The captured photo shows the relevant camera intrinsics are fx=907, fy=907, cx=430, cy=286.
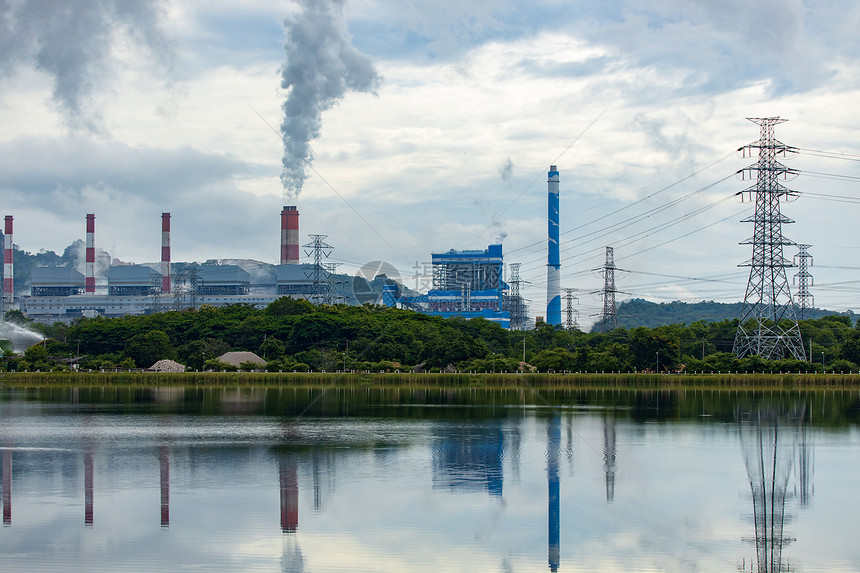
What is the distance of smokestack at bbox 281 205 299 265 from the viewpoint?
15862 cm

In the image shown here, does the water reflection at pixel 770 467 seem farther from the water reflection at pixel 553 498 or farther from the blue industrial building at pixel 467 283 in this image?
Answer: the blue industrial building at pixel 467 283

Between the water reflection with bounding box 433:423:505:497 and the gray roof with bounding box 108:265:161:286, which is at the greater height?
the gray roof with bounding box 108:265:161:286

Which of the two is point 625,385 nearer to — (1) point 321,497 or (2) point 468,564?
(1) point 321,497

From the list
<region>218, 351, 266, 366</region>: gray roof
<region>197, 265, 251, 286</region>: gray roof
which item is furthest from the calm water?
<region>197, 265, 251, 286</region>: gray roof

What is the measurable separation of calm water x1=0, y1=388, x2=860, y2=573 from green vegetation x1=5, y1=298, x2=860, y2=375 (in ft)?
104

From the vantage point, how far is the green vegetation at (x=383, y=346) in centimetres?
7569

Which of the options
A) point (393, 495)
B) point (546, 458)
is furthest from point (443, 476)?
point (546, 458)

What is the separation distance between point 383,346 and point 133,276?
106048 mm

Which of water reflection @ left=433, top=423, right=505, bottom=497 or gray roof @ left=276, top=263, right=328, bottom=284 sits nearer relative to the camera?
water reflection @ left=433, top=423, right=505, bottom=497

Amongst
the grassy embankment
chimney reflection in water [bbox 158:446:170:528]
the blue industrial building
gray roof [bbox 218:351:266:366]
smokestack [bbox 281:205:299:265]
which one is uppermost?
smokestack [bbox 281:205:299:265]

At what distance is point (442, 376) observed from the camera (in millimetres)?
76625

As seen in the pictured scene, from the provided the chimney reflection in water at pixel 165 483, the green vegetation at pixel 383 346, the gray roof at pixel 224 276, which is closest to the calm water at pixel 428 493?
the chimney reflection in water at pixel 165 483

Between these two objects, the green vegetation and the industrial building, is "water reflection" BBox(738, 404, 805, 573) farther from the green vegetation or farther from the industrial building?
the industrial building

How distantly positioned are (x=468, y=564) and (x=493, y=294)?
416 ft
